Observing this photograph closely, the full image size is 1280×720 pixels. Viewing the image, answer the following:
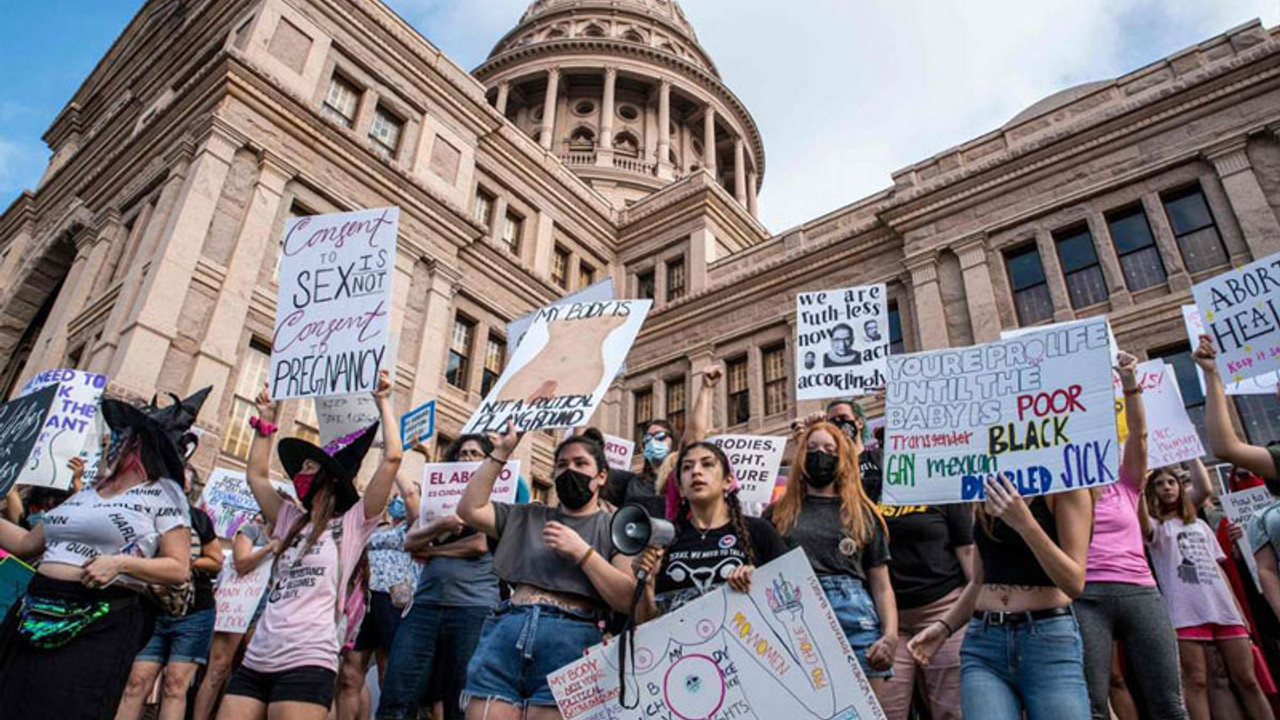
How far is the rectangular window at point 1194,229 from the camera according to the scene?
14.8 m

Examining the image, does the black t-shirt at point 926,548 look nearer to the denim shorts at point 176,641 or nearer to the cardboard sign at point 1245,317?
the cardboard sign at point 1245,317

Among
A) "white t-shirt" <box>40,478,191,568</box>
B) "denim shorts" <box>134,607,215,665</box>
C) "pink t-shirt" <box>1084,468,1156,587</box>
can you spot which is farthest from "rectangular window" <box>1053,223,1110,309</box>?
"white t-shirt" <box>40,478,191,568</box>

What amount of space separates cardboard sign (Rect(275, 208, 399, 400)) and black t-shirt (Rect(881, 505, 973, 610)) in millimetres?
3538

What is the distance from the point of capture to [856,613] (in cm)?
386

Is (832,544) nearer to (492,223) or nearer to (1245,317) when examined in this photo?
(1245,317)

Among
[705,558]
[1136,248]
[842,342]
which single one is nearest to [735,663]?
[705,558]

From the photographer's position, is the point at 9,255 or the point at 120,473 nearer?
the point at 120,473

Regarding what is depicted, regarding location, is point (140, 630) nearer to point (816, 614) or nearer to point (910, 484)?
point (816, 614)

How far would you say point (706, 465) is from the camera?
3871 millimetres

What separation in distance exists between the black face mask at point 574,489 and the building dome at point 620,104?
31.6 metres

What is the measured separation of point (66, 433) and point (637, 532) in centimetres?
868

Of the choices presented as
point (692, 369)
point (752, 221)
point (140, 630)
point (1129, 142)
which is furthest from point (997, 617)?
point (752, 221)

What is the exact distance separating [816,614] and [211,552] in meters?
4.06

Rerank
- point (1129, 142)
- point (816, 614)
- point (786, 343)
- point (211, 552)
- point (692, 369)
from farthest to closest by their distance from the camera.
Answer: point (692, 369) < point (786, 343) < point (1129, 142) < point (211, 552) < point (816, 614)
